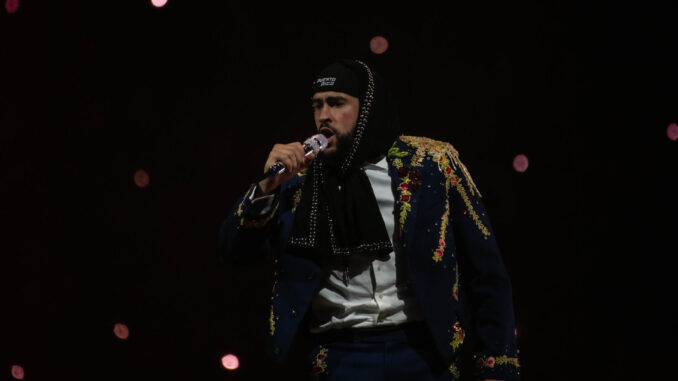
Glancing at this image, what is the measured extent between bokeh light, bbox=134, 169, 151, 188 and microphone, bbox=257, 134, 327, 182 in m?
1.00

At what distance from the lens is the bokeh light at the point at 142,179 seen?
2355 mm

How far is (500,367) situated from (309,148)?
26.3 inches

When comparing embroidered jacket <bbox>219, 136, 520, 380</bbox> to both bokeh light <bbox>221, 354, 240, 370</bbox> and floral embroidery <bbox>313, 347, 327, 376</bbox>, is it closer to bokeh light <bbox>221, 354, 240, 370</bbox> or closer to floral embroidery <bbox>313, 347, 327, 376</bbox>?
floral embroidery <bbox>313, 347, 327, 376</bbox>

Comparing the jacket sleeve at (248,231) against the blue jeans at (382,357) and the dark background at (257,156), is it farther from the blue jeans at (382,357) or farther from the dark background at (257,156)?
the dark background at (257,156)

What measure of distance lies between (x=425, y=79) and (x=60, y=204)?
138 centimetres

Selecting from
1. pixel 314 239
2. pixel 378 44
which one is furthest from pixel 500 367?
pixel 378 44

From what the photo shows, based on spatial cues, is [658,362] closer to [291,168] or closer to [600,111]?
[600,111]

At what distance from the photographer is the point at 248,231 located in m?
1.57

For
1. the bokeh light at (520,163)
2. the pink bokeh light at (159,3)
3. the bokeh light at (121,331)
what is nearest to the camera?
the bokeh light at (520,163)

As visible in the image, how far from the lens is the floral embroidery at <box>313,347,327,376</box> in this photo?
61.6 inches

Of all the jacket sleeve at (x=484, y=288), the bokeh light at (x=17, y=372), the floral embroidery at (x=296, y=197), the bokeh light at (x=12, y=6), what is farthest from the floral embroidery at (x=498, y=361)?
the bokeh light at (x=12, y=6)

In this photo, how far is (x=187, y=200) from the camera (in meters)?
2.34

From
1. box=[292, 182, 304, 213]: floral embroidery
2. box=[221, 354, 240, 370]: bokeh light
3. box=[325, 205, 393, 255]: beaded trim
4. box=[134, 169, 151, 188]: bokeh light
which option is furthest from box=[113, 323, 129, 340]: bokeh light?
box=[325, 205, 393, 255]: beaded trim

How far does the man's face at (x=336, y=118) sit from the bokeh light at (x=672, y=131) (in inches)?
41.2
